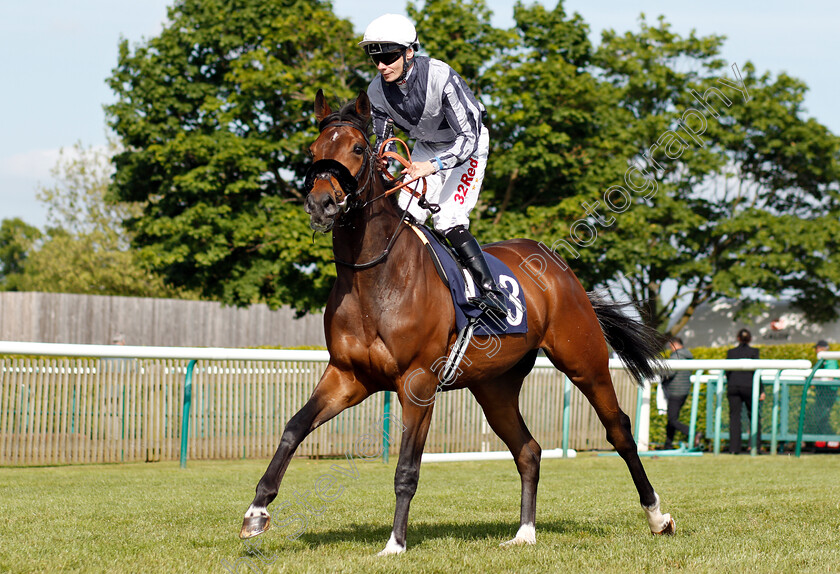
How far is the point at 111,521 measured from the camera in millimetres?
5551

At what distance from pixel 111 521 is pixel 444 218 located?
2732mm

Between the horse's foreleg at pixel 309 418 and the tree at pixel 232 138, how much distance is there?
16648 millimetres

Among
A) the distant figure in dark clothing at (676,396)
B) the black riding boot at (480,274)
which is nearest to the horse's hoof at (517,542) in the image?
the black riding boot at (480,274)

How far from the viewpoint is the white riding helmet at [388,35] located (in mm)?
4734

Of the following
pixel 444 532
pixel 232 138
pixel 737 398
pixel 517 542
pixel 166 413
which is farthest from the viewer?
pixel 232 138

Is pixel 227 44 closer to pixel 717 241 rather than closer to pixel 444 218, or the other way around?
pixel 717 241

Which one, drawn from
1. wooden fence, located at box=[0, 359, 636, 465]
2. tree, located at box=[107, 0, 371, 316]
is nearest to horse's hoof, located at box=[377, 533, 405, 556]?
wooden fence, located at box=[0, 359, 636, 465]

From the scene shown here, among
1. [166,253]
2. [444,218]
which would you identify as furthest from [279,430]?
[166,253]

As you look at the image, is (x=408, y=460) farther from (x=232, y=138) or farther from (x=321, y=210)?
(x=232, y=138)

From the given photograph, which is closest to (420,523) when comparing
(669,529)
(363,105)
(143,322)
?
(669,529)

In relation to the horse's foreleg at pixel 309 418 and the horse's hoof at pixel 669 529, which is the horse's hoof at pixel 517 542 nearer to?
the horse's hoof at pixel 669 529

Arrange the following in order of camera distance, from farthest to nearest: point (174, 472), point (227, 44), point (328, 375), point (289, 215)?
point (227, 44) < point (289, 215) < point (174, 472) < point (328, 375)

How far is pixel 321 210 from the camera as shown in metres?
4.12

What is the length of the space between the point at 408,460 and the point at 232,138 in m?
18.5
